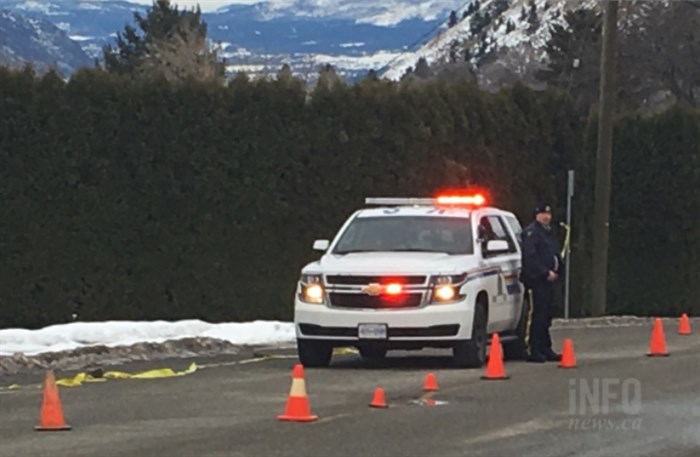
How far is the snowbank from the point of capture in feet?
74.9

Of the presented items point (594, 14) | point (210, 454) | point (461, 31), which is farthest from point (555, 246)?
point (461, 31)

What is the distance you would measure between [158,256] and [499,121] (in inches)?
322

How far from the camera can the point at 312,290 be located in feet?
63.8

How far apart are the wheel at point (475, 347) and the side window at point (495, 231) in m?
1.46

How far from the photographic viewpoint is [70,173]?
29.0 metres

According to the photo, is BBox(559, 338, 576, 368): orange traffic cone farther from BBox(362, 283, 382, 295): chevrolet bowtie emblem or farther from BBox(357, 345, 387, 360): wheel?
BBox(362, 283, 382, 295): chevrolet bowtie emblem

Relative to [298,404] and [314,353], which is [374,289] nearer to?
[314,353]

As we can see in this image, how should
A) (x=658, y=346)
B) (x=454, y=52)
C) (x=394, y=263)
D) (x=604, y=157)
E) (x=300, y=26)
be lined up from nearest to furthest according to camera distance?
(x=394, y=263), (x=658, y=346), (x=604, y=157), (x=454, y=52), (x=300, y=26)

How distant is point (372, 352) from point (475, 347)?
185 centimetres

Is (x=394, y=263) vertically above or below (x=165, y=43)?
below

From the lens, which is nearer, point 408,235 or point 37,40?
point 408,235

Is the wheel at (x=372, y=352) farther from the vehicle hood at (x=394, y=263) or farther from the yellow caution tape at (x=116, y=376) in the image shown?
the yellow caution tape at (x=116, y=376)

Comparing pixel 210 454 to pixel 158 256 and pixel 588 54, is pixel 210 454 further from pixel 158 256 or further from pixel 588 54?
pixel 588 54

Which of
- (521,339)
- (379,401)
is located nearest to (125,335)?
(521,339)
